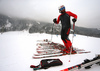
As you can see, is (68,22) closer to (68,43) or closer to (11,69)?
(68,43)

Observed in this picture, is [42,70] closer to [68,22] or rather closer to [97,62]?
[97,62]

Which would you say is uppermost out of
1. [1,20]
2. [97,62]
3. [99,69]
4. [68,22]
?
[1,20]

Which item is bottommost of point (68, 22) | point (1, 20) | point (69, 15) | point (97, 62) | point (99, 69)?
point (99, 69)

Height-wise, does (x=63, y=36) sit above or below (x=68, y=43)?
above

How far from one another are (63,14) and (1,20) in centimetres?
20080

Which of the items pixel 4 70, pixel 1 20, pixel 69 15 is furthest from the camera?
pixel 1 20

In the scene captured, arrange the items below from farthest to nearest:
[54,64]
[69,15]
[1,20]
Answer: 1. [1,20]
2. [69,15]
3. [54,64]

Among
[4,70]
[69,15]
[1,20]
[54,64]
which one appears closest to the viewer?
[4,70]

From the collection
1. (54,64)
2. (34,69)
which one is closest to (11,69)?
(34,69)

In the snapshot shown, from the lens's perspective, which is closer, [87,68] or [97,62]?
[87,68]

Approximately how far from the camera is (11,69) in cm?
159

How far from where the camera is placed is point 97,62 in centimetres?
177

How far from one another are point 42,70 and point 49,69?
0.22 meters

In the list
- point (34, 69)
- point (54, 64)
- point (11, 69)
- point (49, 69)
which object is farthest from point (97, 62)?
point (11, 69)
